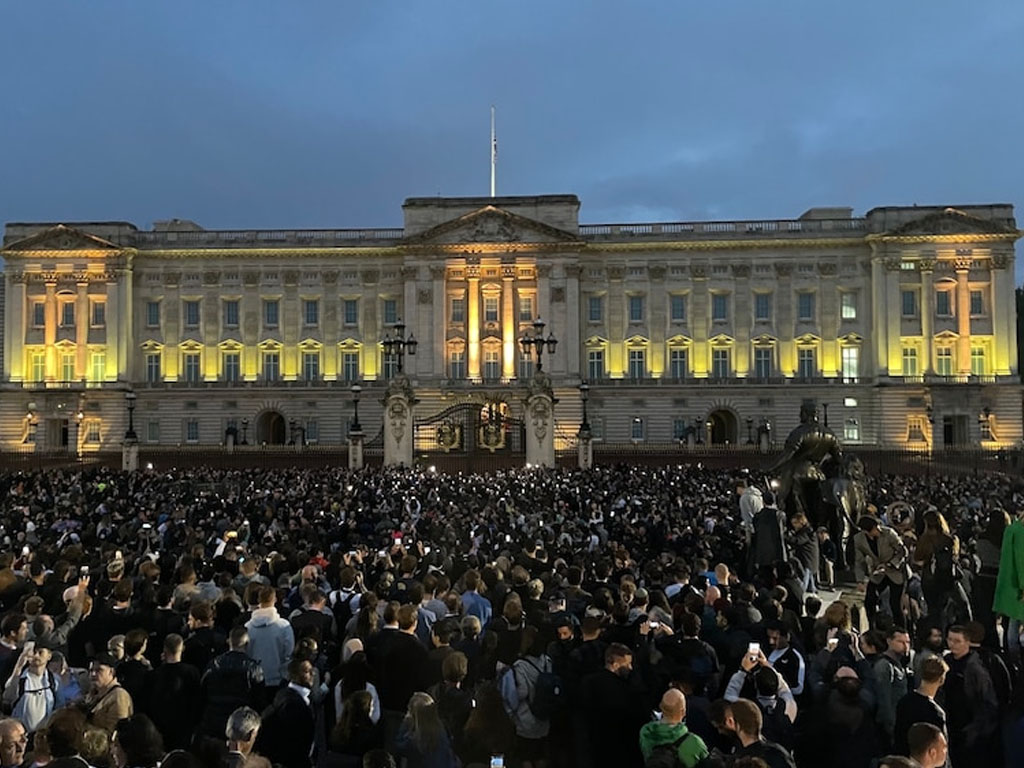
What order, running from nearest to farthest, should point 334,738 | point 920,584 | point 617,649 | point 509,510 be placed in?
point 334,738, point 617,649, point 920,584, point 509,510

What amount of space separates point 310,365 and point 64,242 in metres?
21.3

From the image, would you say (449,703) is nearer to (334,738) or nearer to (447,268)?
(334,738)

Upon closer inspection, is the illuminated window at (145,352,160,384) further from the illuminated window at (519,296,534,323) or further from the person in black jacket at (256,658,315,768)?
the person in black jacket at (256,658,315,768)

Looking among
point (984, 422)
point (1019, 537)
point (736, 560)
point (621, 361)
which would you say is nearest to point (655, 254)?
point (621, 361)

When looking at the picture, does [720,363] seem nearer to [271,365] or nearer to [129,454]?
[271,365]

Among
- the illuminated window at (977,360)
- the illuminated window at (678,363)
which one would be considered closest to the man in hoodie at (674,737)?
the illuminated window at (678,363)

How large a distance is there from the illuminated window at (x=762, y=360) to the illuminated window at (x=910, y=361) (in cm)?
984

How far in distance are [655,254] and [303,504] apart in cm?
4981

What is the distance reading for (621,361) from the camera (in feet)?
231

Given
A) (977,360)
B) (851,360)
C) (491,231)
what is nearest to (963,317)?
(977,360)

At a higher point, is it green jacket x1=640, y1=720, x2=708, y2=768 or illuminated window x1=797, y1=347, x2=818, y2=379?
illuminated window x1=797, y1=347, x2=818, y2=379

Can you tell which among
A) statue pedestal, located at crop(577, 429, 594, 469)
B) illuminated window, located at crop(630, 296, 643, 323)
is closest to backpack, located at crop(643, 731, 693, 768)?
statue pedestal, located at crop(577, 429, 594, 469)

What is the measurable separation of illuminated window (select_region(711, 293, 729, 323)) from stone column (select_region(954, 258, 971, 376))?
17108mm

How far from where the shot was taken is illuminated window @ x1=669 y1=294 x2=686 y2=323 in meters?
70.6
